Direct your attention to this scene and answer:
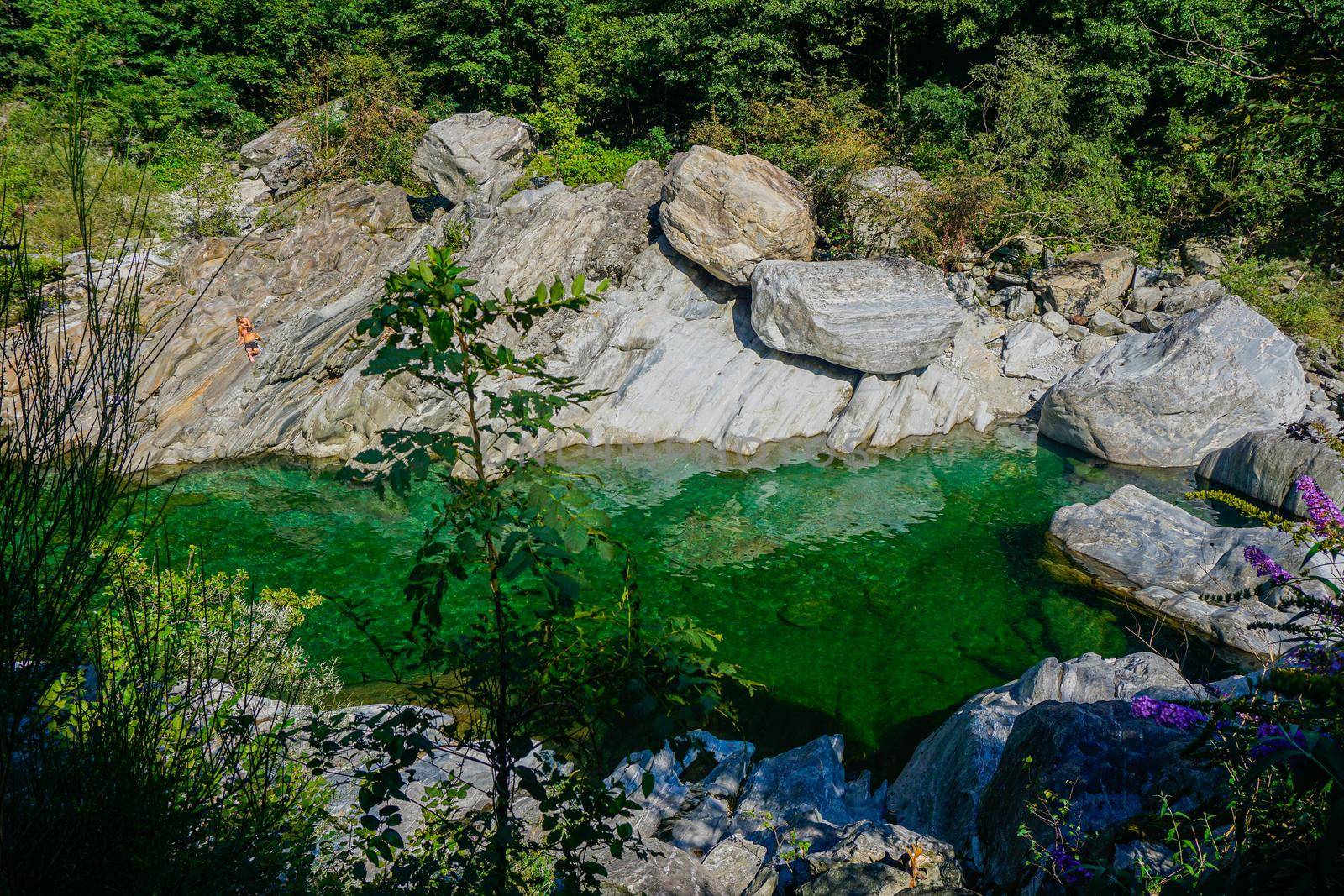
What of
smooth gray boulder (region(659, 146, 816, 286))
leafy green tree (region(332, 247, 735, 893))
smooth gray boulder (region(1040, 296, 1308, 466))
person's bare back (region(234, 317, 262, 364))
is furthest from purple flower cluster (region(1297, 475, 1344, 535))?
person's bare back (region(234, 317, 262, 364))

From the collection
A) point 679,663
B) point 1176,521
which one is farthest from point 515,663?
point 1176,521

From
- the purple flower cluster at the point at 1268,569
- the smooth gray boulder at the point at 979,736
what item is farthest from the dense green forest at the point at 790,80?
the purple flower cluster at the point at 1268,569

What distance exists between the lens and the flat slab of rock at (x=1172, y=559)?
31.5 feet

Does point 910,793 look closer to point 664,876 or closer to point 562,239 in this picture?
point 664,876

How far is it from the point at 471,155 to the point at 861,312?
1342 centimetres

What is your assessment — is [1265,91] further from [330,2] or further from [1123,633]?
[330,2]

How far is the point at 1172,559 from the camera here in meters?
11.1

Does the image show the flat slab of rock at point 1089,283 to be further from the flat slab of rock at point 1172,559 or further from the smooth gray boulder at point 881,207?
the flat slab of rock at point 1172,559

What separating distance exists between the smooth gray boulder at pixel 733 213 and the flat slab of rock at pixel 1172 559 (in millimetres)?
9192

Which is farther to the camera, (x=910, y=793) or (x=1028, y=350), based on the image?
(x=1028, y=350)

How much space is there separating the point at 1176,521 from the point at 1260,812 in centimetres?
1052

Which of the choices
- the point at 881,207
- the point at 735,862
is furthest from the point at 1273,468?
the point at 735,862

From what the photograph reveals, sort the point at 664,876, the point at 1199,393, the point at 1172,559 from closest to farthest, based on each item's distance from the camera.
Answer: the point at 664,876 → the point at 1172,559 → the point at 1199,393

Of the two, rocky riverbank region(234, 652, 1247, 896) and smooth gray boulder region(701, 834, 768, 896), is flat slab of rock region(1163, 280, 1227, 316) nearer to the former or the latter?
rocky riverbank region(234, 652, 1247, 896)
